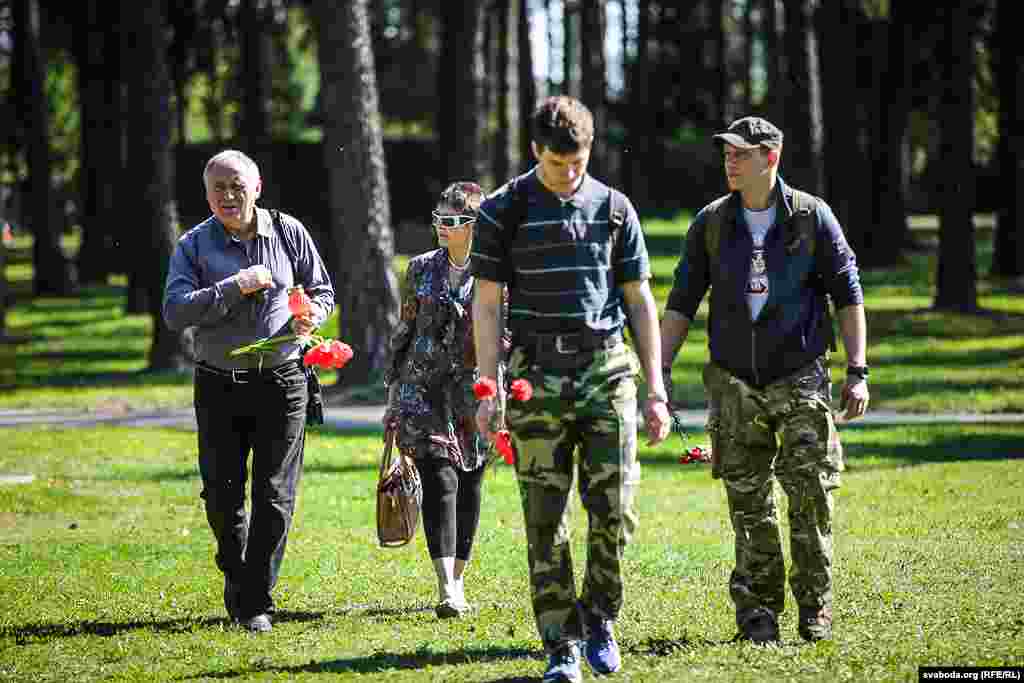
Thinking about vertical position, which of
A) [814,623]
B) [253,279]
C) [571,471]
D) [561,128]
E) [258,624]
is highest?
[561,128]

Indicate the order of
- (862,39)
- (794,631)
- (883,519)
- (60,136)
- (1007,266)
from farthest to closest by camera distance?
(60,136) → (862,39) → (1007,266) → (883,519) → (794,631)

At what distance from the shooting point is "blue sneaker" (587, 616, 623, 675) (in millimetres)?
6109

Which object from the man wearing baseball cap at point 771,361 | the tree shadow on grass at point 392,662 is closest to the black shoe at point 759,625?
the man wearing baseball cap at point 771,361

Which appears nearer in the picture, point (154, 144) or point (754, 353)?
point (754, 353)

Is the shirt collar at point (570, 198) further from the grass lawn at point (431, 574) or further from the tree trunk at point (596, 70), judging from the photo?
the tree trunk at point (596, 70)

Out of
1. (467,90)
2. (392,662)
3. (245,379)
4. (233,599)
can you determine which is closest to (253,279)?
(245,379)

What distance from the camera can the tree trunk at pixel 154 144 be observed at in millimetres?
22266

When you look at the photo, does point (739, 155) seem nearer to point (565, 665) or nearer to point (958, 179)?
point (565, 665)

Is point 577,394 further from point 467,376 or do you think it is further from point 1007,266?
point 1007,266

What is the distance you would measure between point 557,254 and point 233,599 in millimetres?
2731

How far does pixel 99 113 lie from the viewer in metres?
37.4

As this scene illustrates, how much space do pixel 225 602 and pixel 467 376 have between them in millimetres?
1663

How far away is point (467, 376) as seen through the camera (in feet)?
25.0

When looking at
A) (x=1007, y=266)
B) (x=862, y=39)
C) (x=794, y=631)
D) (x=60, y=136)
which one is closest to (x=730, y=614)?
(x=794, y=631)
